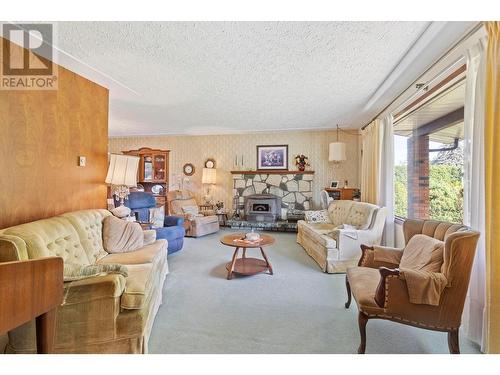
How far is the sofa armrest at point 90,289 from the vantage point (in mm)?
1403

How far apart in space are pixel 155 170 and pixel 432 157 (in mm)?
6434

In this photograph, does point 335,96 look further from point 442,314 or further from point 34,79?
point 34,79

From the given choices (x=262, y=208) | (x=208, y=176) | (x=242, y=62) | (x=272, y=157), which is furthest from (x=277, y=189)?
(x=242, y=62)

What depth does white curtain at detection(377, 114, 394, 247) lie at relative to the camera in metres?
3.49

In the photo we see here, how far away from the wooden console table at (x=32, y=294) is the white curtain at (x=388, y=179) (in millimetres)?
3943

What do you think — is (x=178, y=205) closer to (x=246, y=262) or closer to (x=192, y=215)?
(x=192, y=215)

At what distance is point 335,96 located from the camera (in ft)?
Result: 11.4

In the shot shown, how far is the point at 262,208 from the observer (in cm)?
600

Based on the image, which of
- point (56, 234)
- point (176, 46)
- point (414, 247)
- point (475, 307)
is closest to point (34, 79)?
point (176, 46)

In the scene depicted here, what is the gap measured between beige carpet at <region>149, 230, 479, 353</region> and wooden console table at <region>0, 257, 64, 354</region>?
0.76 metres

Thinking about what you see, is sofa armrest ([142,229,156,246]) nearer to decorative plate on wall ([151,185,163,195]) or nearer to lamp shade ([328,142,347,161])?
decorative plate on wall ([151,185,163,195])

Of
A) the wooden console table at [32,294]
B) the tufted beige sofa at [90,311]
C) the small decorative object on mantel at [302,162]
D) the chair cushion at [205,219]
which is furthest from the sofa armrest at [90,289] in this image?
the small decorative object on mantel at [302,162]

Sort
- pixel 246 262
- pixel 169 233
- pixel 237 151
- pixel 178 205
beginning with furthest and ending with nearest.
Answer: pixel 237 151, pixel 178 205, pixel 169 233, pixel 246 262

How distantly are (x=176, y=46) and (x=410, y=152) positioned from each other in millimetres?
3483
